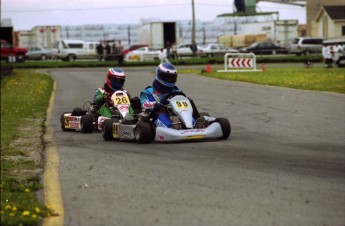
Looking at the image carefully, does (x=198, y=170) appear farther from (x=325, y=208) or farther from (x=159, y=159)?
(x=325, y=208)

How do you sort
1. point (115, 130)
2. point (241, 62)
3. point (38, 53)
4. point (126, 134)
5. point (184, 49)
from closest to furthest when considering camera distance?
1. point (126, 134)
2. point (115, 130)
3. point (241, 62)
4. point (184, 49)
5. point (38, 53)

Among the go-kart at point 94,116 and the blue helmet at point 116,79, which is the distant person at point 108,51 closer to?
the go-kart at point 94,116

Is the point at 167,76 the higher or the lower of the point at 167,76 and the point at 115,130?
the higher

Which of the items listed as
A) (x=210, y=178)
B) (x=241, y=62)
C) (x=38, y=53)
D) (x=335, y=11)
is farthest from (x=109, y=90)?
(x=335, y=11)

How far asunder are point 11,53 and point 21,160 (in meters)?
45.9

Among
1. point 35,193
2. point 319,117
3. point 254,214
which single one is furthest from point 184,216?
point 319,117

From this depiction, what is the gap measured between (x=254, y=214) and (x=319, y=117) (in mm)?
8830

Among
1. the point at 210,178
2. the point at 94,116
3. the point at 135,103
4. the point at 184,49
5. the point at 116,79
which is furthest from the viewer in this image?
the point at 184,49

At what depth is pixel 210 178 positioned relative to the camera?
26.7ft

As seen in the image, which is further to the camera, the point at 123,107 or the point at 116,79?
the point at 116,79

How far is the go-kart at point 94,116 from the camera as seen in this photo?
13172 mm

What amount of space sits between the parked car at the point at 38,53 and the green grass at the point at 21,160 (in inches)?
1831

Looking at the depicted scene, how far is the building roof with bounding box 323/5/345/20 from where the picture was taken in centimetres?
6984

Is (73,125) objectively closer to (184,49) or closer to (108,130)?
(108,130)
